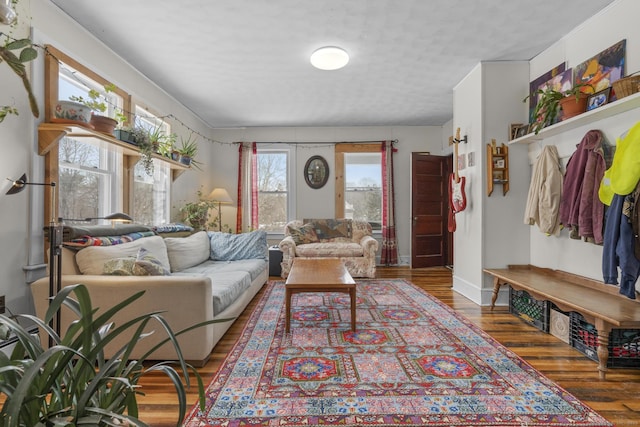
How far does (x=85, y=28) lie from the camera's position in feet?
9.37

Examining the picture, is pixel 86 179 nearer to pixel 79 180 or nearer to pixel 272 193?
pixel 79 180

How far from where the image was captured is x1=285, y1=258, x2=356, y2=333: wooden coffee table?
8.73 feet

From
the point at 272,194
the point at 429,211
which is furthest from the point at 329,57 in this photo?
the point at 429,211

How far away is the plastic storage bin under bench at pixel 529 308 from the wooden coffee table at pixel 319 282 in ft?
5.41

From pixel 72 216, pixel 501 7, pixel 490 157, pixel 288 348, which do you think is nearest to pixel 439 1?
pixel 501 7

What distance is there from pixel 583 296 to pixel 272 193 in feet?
16.2

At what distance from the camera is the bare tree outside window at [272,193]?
20.6 feet

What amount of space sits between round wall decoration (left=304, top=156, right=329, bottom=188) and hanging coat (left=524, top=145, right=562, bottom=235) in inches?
144

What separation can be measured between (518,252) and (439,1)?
264cm

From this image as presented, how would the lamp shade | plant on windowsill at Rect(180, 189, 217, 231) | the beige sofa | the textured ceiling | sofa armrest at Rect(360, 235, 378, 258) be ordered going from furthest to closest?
the lamp shade
sofa armrest at Rect(360, 235, 378, 258)
plant on windowsill at Rect(180, 189, 217, 231)
the textured ceiling
the beige sofa

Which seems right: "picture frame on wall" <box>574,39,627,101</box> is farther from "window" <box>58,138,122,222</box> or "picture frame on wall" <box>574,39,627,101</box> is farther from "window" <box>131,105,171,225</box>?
"window" <box>58,138,122,222</box>

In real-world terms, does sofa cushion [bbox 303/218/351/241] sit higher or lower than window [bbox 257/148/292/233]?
lower

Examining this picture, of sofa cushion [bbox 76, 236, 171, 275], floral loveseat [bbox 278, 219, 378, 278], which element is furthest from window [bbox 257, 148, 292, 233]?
sofa cushion [bbox 76, 236, 171, 275]

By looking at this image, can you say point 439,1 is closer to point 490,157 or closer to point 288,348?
point 490,157
